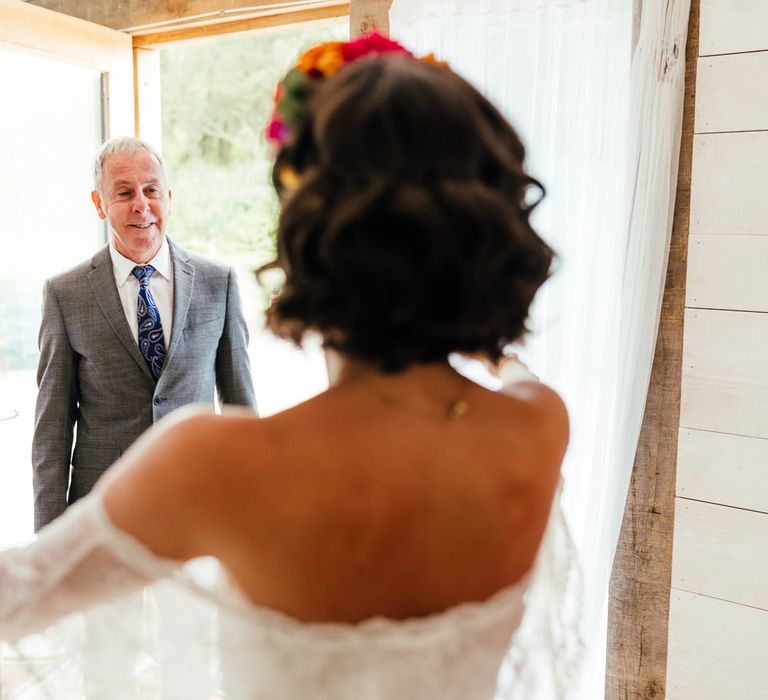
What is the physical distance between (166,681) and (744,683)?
4.38 feet

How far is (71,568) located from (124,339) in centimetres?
121

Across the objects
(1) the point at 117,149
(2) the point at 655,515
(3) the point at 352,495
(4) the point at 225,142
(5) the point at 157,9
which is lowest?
(2) the point at 655,515

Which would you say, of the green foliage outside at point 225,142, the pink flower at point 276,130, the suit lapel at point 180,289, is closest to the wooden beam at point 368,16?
the suit lapel at point 180,289

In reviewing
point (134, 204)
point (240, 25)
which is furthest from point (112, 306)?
point (240, 25)

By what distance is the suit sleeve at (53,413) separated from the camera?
1.81 metres

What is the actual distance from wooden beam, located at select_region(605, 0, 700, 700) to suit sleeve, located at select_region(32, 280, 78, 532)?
135 cm

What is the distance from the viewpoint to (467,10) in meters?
1.71

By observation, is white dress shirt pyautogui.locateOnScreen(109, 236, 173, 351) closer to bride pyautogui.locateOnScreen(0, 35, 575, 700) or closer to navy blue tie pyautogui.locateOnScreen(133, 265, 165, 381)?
navy blue tie pyautogui.locateOnScreen(133, 265, 165, 381)

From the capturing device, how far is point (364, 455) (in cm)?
66

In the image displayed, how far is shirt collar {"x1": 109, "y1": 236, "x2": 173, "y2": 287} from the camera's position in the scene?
1896mm

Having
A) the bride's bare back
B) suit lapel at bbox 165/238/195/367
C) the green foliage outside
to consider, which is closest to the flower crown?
the bride's bare back

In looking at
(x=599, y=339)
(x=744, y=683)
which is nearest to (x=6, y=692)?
(x=599, y=339)

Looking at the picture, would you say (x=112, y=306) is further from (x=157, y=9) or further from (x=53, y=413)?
(x=157, y=9)

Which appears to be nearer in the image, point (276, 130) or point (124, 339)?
point (276, 130)
